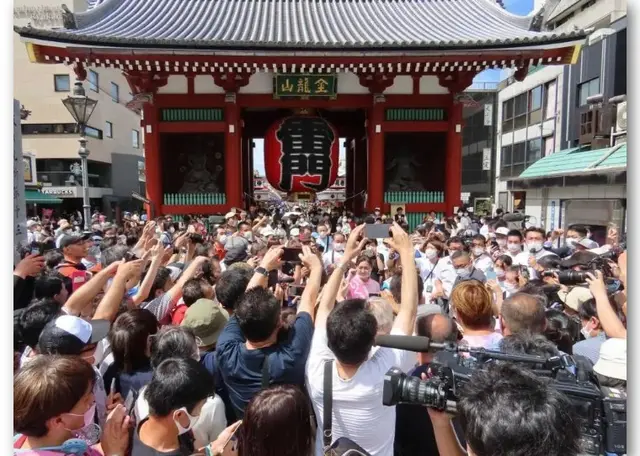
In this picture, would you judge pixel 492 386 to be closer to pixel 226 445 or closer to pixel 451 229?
pixel 226 445

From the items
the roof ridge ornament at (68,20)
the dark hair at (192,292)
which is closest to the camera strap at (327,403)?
the dark hair at (192,292)

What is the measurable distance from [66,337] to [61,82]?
27.2 metres

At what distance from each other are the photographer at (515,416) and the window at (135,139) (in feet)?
114

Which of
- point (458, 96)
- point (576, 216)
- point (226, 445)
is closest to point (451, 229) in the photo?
point (458, 96)

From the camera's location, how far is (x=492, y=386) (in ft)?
4.06

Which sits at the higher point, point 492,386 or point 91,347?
point 492,386

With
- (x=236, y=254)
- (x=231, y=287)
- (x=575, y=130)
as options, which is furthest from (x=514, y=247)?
(x=575, y=130)

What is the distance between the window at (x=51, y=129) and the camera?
23.7m

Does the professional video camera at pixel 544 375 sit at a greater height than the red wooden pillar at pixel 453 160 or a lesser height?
lesser

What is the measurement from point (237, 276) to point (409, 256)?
52.1 inches

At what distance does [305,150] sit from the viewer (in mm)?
10594

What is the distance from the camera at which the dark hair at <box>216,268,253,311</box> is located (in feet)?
9.84

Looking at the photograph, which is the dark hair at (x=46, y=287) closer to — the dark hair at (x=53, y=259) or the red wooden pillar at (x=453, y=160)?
the dark hair at (x=53, y=259)

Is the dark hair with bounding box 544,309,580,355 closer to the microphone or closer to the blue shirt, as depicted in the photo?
the microphone
